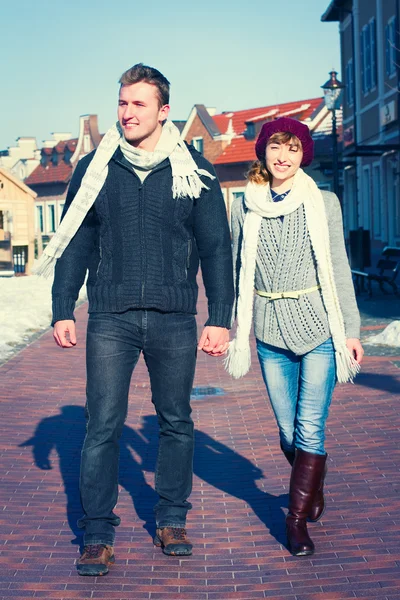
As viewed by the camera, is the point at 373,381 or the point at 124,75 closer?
the point at 124,75

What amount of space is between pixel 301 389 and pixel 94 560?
1.16 metres

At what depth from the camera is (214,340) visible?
4.60 metres

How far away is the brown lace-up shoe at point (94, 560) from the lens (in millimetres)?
4430

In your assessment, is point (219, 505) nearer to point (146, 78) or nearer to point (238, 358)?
point (238, 358)

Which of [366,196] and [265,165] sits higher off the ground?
[366,196]

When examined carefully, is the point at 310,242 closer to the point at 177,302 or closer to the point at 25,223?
the point at 177,302

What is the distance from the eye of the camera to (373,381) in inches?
381

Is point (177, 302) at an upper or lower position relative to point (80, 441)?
upper

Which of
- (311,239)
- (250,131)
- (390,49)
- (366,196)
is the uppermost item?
(250,131)

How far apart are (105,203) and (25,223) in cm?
2861

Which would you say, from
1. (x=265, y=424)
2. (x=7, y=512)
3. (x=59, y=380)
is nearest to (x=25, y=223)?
(x=59, y=380)

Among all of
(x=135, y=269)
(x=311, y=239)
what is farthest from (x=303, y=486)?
(x=135, y=269)

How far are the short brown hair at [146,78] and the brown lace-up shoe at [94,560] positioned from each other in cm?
182

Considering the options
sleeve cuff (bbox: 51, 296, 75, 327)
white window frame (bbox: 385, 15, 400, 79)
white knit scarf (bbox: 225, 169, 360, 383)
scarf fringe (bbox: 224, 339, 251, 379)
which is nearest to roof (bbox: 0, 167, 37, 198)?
white window frame (bbox: 385, 15, 400, 79)
